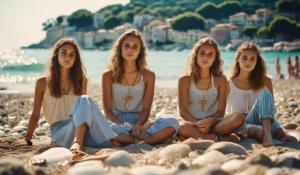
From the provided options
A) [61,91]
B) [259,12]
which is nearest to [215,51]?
[61,91]

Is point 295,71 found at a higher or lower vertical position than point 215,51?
lower

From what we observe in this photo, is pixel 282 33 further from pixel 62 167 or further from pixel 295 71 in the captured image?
pixel 62 167

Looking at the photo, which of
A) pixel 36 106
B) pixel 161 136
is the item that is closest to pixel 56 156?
pixel 36 106

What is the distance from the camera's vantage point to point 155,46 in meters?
102

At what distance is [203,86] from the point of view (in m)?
4.82

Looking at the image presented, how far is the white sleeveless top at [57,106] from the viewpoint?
444 cm

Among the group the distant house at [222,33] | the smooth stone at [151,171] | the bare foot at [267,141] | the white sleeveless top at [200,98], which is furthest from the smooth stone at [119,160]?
the distant house at [222,33]

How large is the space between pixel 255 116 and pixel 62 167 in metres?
2.15

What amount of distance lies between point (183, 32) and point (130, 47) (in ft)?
326

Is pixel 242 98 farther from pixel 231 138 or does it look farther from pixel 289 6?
pixel 289 6

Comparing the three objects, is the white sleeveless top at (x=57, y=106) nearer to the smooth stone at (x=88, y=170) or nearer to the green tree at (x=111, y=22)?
the smooth stone at (x=88, y=170)

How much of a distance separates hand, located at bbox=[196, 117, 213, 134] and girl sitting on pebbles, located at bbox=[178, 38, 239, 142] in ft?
0.63

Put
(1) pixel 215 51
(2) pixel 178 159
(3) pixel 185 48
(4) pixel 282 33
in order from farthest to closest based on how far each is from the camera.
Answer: (3) pixel 185 48, (4) pixel 282 33, (1) pixel 215 51, (2) pixel 178 159

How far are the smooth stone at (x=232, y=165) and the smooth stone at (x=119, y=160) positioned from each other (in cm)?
67
